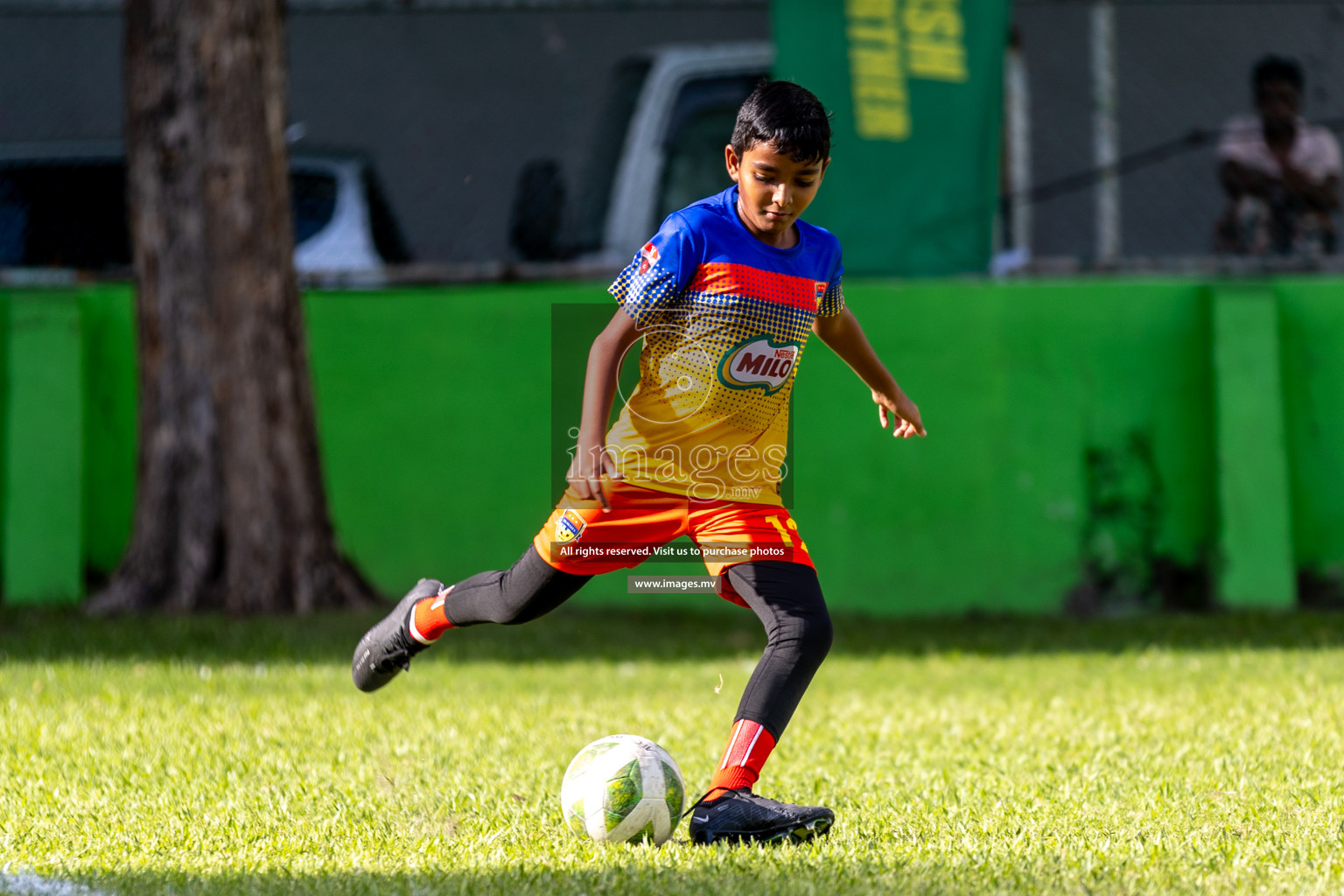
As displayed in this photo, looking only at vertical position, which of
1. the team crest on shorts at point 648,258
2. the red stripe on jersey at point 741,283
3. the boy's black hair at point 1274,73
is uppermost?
the boy's black hair at point 1274,73

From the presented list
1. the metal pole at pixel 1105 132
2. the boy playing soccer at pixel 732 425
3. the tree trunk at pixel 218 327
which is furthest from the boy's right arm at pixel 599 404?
the metal pole at pixel 1105 132

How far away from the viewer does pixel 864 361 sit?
12.4ft

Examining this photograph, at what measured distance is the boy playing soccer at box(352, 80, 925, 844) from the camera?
129 inches

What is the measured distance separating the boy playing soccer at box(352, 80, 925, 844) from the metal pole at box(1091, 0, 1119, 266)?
528cm

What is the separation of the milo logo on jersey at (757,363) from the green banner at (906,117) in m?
4.42

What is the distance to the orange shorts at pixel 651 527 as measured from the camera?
3.43m

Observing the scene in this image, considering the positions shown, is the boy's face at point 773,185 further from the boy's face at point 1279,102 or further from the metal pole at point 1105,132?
the boy's face at point 1279,102

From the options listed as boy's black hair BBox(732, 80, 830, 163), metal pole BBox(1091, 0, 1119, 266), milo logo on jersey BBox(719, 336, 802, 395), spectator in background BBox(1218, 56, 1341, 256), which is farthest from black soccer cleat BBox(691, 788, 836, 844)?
spectator in background BBox(1218, 56, 1341, 256)

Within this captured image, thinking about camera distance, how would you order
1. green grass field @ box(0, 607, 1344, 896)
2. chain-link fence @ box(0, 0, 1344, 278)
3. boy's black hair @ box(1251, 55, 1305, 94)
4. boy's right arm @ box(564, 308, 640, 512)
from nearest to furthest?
green grass field @ box(0, 607, 1344, 896) → boy's right arm @ box(564, 308, 640, 512) → chain-link fence @ box(0, 0, 1344, 278) → boy's black hair @ box(1251, 55, 1305, 94)

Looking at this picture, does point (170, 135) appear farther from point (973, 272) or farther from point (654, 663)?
point (973, 272)

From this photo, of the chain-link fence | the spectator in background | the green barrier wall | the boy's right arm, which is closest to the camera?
the boy's right arm

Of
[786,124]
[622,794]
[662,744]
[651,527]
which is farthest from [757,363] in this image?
[662,744]

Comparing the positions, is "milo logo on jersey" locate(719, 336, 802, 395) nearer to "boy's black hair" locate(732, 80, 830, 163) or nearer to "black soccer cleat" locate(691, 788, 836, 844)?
"boy's black hair" locate(732, 80, 830, 163)

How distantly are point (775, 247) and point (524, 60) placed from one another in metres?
5.61
